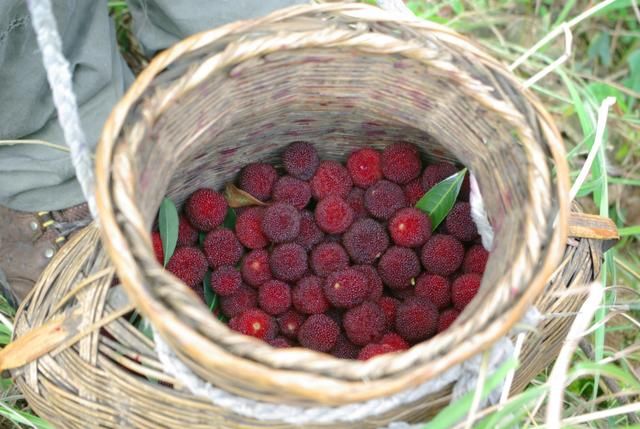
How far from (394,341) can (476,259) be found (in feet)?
0.48

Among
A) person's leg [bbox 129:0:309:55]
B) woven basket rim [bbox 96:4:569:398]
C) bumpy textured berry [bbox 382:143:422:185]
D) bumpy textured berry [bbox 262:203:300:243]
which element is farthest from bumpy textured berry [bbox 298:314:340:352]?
person's leg [bbox 129:0:309:55]

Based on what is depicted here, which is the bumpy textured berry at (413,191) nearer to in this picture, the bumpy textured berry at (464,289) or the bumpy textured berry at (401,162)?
the bumpy textured berry at (401,162)

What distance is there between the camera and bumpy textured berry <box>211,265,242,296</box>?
85 cm

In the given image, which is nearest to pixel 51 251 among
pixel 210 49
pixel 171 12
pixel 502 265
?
pixel 171 12

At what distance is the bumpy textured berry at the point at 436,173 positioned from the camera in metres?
0.88

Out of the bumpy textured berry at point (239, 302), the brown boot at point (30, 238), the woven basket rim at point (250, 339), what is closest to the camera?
the woven basket rim at point (250, 339)

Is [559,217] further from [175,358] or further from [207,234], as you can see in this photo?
[207,234]

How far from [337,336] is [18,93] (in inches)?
20.8

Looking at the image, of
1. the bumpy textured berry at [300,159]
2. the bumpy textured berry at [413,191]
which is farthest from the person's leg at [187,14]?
the bumpy textured berry at [413,191]

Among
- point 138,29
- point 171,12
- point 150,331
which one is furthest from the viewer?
point 138,29

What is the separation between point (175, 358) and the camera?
22.0 inches

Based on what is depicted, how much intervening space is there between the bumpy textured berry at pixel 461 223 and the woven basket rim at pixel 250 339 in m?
0.25

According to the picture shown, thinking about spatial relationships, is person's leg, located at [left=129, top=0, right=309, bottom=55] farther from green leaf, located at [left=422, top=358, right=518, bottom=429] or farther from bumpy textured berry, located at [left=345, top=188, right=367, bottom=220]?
green leaf, located at [left=422, top=358, right=518, bottom=429]

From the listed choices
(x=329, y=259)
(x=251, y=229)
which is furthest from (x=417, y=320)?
(x=251, y=229)
